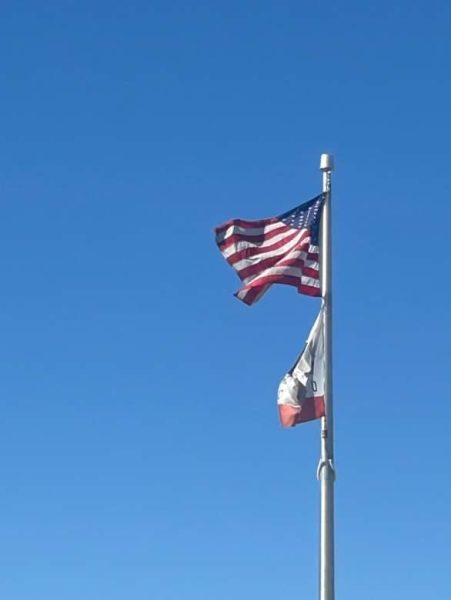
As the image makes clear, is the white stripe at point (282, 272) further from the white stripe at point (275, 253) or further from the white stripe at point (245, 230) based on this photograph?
the white stripe at point (245, 230)

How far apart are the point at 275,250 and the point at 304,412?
3259mm

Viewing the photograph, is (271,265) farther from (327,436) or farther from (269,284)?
(327,436)

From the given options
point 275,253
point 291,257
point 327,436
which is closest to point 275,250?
point 275,253

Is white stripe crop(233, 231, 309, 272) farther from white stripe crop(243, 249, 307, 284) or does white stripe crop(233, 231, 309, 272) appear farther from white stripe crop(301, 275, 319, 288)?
white stripe crop(301, 275, 319, 288)

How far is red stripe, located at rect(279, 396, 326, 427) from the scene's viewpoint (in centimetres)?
2830

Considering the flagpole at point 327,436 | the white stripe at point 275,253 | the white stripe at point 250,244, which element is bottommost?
the flagpole at point 327,436

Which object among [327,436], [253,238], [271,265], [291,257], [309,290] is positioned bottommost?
Answer: [327,436]

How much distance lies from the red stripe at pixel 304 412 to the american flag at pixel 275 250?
6.90 feet

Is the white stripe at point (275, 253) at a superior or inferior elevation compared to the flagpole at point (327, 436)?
superior

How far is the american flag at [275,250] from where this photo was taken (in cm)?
2948

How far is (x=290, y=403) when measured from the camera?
28.5 meters

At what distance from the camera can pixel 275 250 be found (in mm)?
29797

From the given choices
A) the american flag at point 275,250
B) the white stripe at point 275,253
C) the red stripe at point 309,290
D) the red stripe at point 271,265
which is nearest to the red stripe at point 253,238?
the american flag at point 275,250

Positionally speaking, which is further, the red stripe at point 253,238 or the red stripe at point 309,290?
the red stripe at point 253,238
